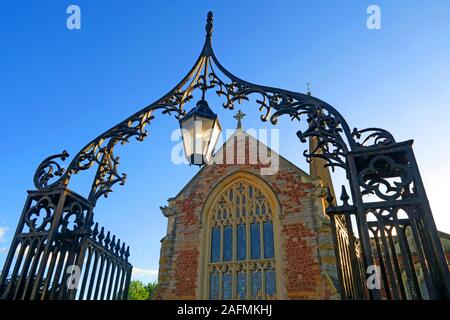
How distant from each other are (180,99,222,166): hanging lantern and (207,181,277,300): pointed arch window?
7051 mm

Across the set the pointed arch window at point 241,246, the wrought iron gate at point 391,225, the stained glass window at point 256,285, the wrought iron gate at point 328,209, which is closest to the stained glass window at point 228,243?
the pointed arch window at point 241,246

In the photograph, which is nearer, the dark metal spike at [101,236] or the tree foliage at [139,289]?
the dark metal spike at [101,236]

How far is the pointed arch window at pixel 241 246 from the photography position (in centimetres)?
962

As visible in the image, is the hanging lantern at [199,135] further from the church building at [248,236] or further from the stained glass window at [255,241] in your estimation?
the stained glass window at [255,241]

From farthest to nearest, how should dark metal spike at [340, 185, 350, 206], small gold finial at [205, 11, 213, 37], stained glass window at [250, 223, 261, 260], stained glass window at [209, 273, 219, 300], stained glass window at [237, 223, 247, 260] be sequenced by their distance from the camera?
stained glass window at [237, 223, 247, 260] < stained glass window at [250, 223, 261, 260] < stained glass window at [209, 273, 219, 300] < small gold finial at [205, 11, 213, 37] < dark metal spike at [340, 185, 350, 206]

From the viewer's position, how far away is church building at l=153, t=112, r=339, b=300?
9211mm

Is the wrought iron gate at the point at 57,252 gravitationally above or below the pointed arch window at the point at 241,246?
below

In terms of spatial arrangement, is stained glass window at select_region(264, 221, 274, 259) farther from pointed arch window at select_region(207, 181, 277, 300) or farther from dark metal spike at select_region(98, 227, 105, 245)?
dark metal spike at select_region(98, 227, 105, 245)

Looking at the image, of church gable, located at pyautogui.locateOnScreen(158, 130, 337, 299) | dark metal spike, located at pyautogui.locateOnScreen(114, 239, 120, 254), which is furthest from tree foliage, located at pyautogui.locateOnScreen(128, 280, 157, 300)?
dark metal spike, located at pyautogui.locateOnScreen(114, 239, 120, 254)

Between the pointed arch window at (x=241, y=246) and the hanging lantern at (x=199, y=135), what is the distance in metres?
7.05

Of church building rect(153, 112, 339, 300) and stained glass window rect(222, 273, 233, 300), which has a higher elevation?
church building rect(153, 112, 339, 300)

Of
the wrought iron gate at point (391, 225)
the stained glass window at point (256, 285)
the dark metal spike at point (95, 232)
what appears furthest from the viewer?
the stained glass window at point (256, 285)

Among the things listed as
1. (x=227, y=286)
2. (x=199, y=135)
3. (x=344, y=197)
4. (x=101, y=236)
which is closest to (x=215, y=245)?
(x=227, y=286)
